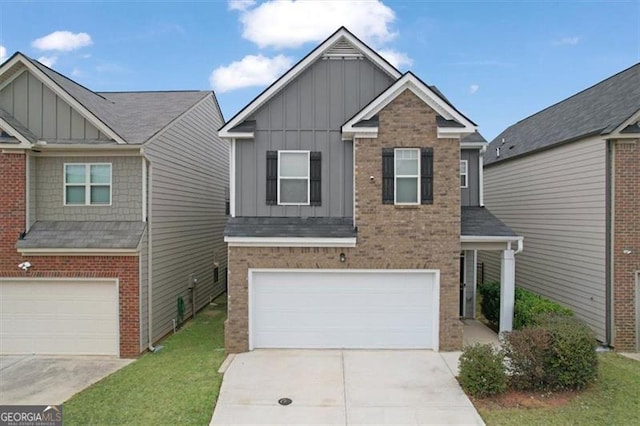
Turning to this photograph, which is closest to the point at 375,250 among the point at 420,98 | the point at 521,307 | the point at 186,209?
the point at 420,98

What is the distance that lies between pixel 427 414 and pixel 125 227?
27.5 ft

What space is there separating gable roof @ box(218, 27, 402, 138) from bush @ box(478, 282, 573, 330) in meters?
7.13

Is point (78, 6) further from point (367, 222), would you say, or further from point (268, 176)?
point (367, 222)

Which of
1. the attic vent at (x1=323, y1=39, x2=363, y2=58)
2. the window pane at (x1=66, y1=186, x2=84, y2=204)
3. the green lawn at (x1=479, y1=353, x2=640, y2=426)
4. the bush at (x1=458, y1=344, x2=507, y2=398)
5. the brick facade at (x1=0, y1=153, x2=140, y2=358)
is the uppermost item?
the attic vent at (x1=323, y1=39, x2=363, y2=58)

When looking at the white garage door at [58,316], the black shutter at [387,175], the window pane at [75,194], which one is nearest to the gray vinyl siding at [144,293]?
the white garage door at [58,316]

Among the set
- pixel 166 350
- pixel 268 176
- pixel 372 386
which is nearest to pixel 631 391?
pixel 372 386

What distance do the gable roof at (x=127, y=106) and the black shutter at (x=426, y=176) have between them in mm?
7381

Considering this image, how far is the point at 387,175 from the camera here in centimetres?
959

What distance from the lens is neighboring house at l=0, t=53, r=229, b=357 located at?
381 inches

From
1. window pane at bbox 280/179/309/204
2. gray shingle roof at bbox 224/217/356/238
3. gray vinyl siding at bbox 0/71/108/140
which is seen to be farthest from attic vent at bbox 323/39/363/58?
gray vinyl siding at bbox 0/71/108/140

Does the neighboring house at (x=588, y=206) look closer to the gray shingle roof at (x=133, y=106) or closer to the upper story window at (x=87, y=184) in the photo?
the gray shingle roof at (x=133, y=106)

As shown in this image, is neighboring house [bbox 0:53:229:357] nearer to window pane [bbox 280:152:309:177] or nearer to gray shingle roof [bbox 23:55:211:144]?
gray shingle roof [bbox 23:55:211:144]

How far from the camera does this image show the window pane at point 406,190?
963 centimetres

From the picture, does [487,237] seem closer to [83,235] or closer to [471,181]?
[471,181]
